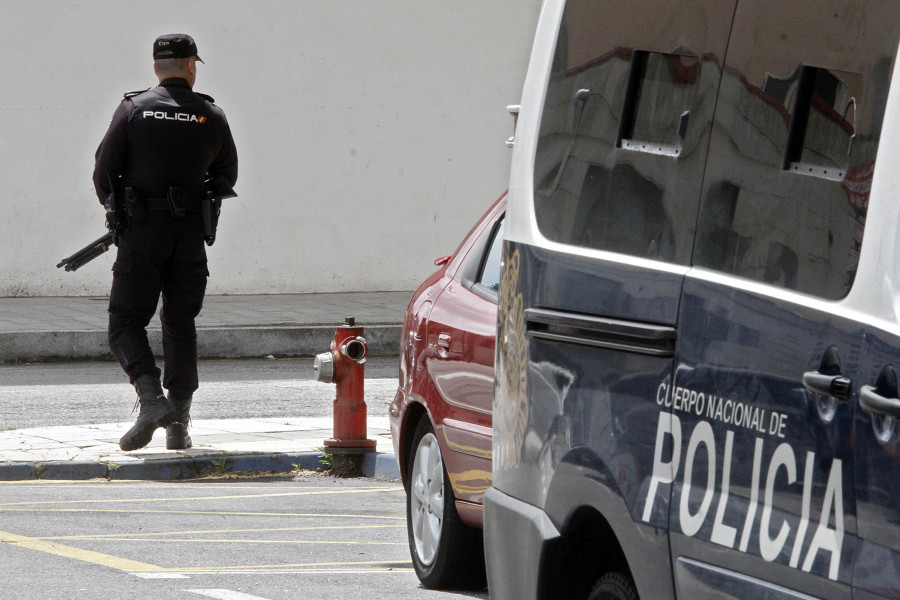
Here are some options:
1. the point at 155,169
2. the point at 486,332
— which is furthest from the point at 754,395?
the point at 155,169

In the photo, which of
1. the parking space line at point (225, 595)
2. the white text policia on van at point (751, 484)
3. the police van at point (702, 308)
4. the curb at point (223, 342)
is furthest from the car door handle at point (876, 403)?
the curb at point (223, 342)

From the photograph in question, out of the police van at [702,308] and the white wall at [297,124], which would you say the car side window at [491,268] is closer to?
the police van at [702,308]

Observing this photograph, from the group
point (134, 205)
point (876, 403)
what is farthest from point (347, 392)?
point (876, 403)

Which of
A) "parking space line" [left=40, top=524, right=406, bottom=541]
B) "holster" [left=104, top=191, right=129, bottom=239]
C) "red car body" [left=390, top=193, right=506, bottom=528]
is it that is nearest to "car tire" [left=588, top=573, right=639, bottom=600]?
"red car body" [left=390, top=193, right=506, bottom=528]

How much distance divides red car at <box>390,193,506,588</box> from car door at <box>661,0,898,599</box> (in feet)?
7.43

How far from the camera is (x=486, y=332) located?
550cm

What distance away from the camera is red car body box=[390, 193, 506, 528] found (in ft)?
17.7

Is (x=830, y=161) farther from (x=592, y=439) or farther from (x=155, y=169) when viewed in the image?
(x=155, y=169)

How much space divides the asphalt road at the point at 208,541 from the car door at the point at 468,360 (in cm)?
52

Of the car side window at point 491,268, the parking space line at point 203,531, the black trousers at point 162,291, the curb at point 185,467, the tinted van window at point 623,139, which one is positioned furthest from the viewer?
the black trousers at point 162,291

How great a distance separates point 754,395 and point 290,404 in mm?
8275

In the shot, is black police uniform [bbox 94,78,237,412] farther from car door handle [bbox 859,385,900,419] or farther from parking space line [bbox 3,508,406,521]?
car door handle [bbox 859,385,900,419]

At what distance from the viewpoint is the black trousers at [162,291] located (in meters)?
8.44

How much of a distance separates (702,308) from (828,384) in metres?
0.46
